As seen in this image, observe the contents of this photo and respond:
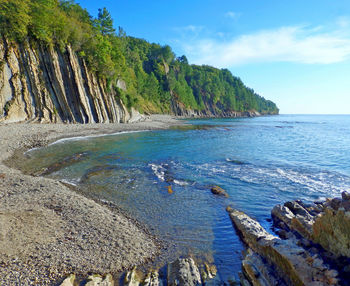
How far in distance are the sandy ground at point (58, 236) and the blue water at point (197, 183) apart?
126 centimetres

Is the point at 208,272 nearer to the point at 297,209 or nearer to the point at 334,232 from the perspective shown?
the point at 334,232

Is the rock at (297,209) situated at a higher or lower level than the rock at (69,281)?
lower

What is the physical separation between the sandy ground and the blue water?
126cm

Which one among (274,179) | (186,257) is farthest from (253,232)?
(274,179)

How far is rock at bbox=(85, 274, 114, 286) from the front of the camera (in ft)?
18.3

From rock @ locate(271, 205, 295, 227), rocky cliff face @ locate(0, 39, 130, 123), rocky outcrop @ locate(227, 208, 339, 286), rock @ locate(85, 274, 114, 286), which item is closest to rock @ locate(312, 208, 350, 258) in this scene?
rocky outcrop @ locate(227, 208, 339, 286)

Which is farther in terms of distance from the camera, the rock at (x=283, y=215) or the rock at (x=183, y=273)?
the rock at (x=283, y=215)

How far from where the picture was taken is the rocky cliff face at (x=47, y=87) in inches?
1153

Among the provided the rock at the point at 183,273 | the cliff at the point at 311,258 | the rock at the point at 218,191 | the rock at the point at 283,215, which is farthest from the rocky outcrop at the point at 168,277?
the rock at the point at 218,191

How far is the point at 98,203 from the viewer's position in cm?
1073

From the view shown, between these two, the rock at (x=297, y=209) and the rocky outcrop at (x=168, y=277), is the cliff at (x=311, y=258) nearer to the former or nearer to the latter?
the rocky outcrop at (x=168, y=277)

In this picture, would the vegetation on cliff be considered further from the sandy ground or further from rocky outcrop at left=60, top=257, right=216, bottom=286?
rocky outcrop at left=60, top=257, right=216, bottom=286

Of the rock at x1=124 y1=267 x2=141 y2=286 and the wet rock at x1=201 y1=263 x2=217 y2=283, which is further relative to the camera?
the wet rock at x1=201 y1=263 x2=217 y2=283

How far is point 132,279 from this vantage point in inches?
233
